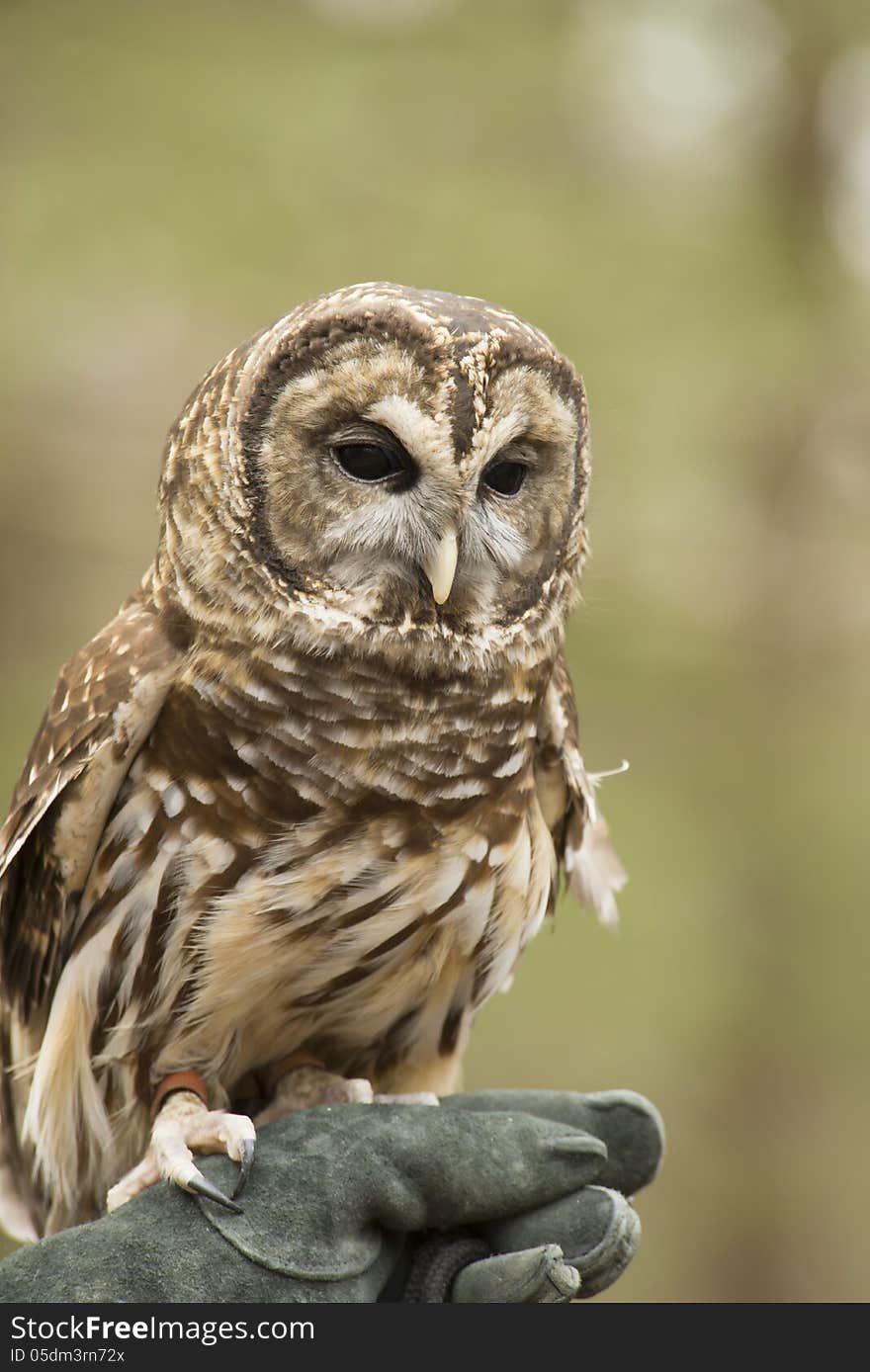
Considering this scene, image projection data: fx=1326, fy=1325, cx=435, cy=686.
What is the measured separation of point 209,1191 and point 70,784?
471 millimetres

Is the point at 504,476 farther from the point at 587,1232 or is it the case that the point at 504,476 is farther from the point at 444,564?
the point at 587,1232

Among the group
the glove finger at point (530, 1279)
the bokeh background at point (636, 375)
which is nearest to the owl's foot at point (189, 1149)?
the glove finger at point (530, 1279)

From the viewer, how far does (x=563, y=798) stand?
1.66 meters

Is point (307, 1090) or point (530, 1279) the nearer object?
point (530, 1279)

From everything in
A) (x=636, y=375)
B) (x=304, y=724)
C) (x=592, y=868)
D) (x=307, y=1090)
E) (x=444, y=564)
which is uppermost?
(x=636, y=375)

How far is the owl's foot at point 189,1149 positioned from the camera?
1.30 metres

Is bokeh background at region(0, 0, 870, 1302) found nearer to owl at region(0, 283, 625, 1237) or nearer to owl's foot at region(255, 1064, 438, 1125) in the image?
owl at region(0, 283, 625, 1237)

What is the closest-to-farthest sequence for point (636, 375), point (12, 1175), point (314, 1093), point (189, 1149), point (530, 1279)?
point (530, 1279)
point (189, 1149)
point (314, 1093)
point (12, 1175)
point (636, 375)

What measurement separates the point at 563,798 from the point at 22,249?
2200 millimetres

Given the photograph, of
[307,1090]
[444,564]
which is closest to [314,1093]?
[307,1090]

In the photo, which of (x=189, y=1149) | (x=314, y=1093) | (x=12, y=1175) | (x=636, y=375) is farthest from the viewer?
(x=636, y=375)

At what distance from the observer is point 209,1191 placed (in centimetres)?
128

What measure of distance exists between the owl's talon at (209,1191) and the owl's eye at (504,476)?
30.2 inches

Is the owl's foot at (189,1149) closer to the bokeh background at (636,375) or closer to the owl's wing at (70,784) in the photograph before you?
the owl's wing at (70,784)
